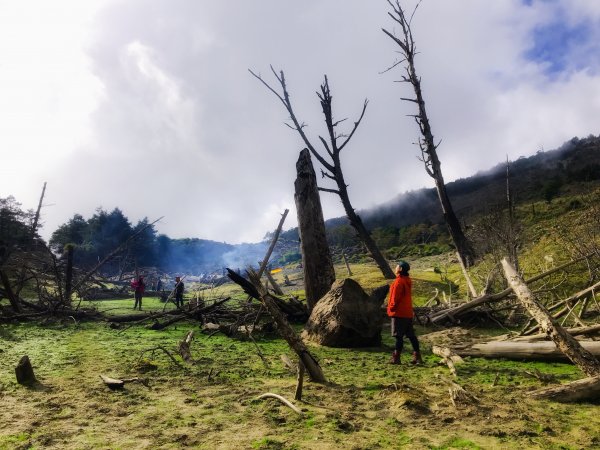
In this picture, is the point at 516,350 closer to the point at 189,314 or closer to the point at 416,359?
the point at 416,359

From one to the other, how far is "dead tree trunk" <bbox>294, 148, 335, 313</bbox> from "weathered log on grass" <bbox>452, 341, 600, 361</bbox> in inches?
153

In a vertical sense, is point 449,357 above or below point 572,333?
below

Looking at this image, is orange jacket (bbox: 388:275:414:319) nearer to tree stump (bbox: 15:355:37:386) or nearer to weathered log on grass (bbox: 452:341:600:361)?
weathered log on grass (bbox: 452:341:600:361)

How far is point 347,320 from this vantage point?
7234 mm

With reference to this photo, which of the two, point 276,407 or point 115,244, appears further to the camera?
point 115,244

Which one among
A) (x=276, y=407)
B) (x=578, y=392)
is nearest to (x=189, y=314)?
(x=276, y=407)

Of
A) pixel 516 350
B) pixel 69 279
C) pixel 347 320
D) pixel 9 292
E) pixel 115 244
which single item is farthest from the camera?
pixel 115 244

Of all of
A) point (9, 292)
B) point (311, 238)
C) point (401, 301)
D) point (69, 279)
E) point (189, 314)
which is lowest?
point (189, 314)

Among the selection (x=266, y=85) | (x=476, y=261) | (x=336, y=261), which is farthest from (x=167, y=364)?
(x=336, y=261)

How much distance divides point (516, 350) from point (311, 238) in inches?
199

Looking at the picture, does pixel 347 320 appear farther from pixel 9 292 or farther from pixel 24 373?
pixel 9 292

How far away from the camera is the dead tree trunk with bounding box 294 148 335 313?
9.65 meters

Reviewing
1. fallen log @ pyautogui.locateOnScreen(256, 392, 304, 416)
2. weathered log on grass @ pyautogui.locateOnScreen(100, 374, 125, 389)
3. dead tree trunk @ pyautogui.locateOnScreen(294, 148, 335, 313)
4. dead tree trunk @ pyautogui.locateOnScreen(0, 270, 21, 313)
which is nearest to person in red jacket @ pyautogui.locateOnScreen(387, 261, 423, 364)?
fallen log @ pyautogui.locateOnScreen(256, 392, 304, 416)

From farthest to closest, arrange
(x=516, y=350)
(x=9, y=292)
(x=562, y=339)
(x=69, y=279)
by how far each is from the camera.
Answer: (x=69, y=279), (x=9, y=292), (x=516, y=350), (x=562, y=339)
